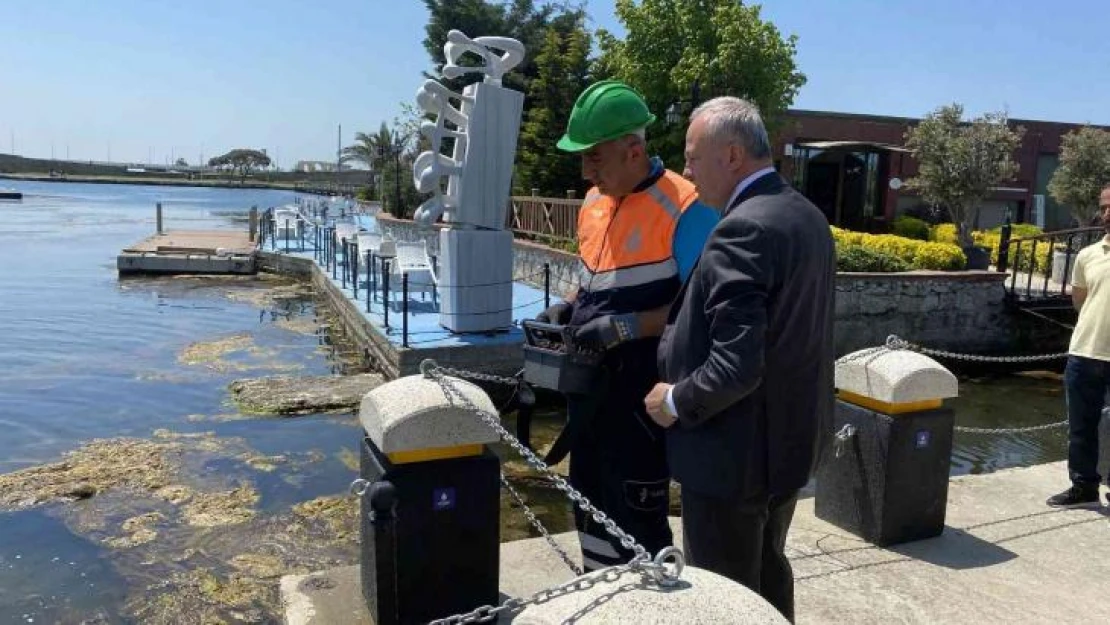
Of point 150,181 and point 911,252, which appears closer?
point 911,252

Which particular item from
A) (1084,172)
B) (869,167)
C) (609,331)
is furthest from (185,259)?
(1084,172)

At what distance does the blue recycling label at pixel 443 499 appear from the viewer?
117 inches

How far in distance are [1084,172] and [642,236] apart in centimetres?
2312

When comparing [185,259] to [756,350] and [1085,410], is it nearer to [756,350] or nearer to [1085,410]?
[1085,410]

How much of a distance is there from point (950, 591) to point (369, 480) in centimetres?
257

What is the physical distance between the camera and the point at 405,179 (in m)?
33.5

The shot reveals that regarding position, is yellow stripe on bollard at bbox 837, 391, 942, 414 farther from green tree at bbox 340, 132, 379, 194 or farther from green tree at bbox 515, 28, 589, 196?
green tree at bbox 340, 132, 379, 194

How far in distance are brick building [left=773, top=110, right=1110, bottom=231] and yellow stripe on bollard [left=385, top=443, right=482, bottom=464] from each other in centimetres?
1827

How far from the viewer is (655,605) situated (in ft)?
4.89

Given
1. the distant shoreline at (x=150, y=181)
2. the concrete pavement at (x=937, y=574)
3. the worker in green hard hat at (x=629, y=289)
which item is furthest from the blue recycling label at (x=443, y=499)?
the distant shoreline at (x=150, y=181)

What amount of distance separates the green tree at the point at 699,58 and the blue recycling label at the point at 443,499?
15.1 m

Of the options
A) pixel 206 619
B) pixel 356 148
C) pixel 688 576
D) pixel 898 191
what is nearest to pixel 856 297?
pixel 206 619

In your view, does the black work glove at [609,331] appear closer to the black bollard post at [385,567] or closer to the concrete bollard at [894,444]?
the black bollard post at [385,567]

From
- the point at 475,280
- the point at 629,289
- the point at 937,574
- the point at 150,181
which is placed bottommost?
the point at 937,574
